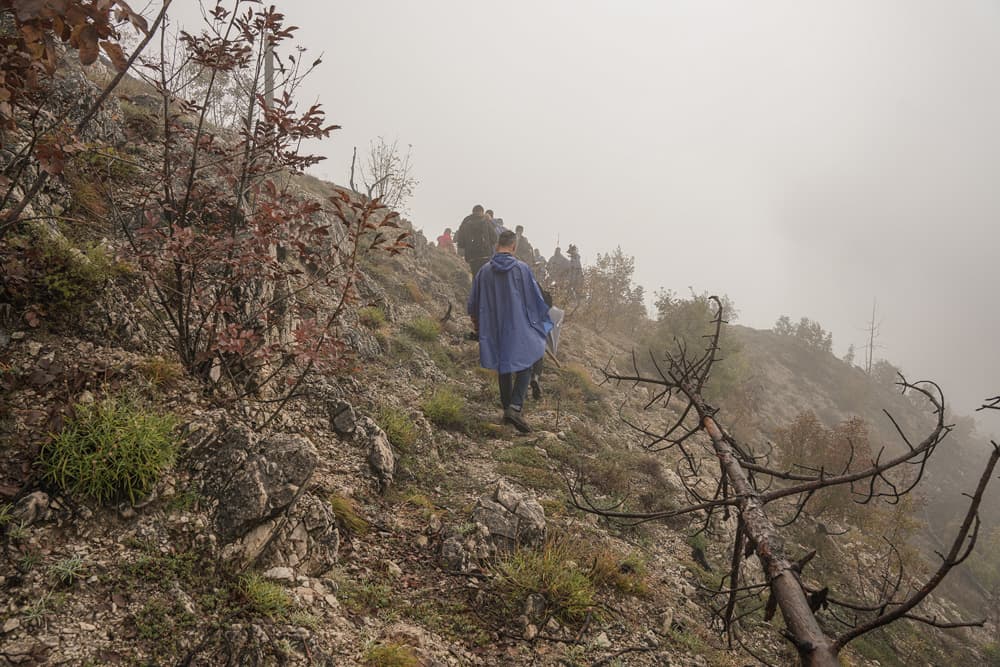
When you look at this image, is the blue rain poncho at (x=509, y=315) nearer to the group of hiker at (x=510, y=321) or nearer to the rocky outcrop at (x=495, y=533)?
the group of hiker at (x=510, y=321)

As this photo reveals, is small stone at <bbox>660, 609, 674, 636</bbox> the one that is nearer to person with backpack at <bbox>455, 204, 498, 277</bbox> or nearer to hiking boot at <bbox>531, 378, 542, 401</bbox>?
hiking boot at <bbox>531, 378, 542, 401</bbox>

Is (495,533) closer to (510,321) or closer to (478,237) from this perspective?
(510,321)

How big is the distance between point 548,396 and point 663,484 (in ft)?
8.20

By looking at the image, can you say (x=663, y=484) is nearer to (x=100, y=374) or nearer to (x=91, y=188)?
(x=100, y=374)

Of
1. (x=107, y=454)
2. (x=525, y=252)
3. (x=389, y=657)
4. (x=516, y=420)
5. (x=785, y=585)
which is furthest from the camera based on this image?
(x=525, y=252)

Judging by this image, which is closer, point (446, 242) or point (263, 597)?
point (263, 597)

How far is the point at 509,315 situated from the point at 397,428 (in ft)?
7.62

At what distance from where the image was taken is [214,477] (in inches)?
115

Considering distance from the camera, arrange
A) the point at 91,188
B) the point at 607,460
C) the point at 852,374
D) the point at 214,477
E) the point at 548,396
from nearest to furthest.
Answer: the point at 214,477 < the point at 91,188 < the point at 607,460 < the point at 548,396 < the point at 852,374

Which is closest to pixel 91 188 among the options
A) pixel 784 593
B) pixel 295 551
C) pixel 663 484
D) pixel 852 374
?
pixel 295 551

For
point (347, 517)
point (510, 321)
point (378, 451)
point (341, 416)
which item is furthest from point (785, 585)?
point (510, 321)

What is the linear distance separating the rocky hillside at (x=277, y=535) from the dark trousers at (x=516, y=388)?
1050 millimetres

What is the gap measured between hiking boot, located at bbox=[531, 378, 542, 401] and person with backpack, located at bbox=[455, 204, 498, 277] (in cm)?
442

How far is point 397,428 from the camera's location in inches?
194
